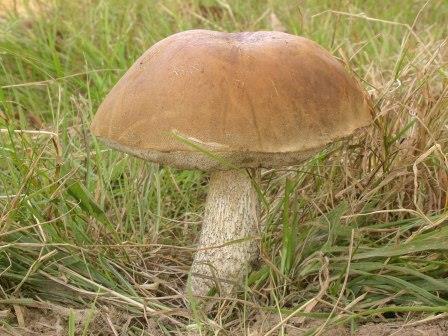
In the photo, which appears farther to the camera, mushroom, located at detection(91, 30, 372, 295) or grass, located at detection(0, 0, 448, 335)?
grass, located at detection(0, 0, 448, 335)

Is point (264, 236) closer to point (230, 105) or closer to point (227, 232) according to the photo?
point (227, 232)

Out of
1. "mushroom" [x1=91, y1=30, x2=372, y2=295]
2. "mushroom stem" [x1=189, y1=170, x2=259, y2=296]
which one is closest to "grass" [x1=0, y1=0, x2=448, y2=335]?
"mushroom stem" [x1=189, y1=170, x2=259, y2=296]

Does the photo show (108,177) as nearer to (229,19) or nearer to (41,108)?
(41,108)

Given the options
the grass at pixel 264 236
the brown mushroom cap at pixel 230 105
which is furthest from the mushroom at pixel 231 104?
the grass at pixel 264 236

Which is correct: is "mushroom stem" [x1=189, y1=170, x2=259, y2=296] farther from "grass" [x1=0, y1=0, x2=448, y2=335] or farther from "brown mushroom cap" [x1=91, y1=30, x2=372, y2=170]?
"brown mushroom cap" [x1=91, y1=30, x2=372, y2=170]

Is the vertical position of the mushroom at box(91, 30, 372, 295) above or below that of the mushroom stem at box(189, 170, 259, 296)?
above

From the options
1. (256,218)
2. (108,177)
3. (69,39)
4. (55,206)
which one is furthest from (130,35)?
(256,218)

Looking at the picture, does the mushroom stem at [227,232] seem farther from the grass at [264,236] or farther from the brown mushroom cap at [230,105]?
the brown mushroom cap at [230,105]
